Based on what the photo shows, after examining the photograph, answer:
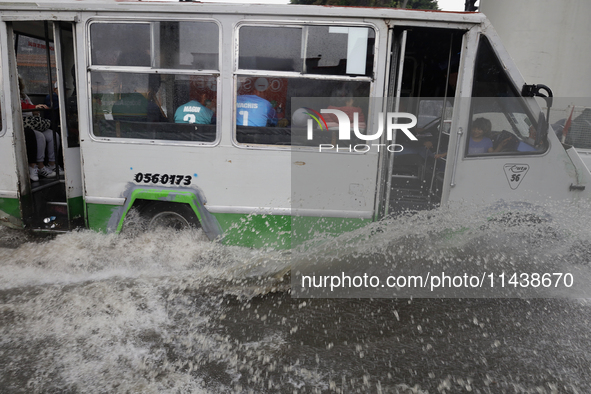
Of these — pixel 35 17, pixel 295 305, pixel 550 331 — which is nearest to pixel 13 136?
A: pixel 35 17

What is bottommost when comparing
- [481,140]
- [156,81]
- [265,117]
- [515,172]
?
[515,172]

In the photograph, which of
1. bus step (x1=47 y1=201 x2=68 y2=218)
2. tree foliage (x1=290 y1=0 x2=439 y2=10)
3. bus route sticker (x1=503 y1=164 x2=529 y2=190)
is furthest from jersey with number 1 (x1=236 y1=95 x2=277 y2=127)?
tree foliage (x1=290 y1=0 x2=439 y2=10)

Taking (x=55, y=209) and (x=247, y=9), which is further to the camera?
(x=55, y=209)

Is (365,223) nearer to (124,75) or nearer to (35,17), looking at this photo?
(124,75)

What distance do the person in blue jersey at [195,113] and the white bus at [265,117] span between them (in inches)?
0.5

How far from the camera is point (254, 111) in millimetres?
4340

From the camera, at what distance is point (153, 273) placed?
4609 millimetres

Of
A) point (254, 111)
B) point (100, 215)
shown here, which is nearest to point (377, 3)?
point (254, 111)

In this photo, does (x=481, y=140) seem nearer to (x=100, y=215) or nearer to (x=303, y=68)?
(x=303, y=68)

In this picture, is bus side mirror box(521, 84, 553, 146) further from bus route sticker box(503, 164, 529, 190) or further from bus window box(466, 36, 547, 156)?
bus route sticker box(503, 164, 529, 190)

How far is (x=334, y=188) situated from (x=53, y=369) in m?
2.89

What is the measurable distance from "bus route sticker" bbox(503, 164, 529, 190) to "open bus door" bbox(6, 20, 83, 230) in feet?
15.3

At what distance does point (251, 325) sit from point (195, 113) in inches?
86.8

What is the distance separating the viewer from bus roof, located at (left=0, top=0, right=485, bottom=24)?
4031 millimetres
